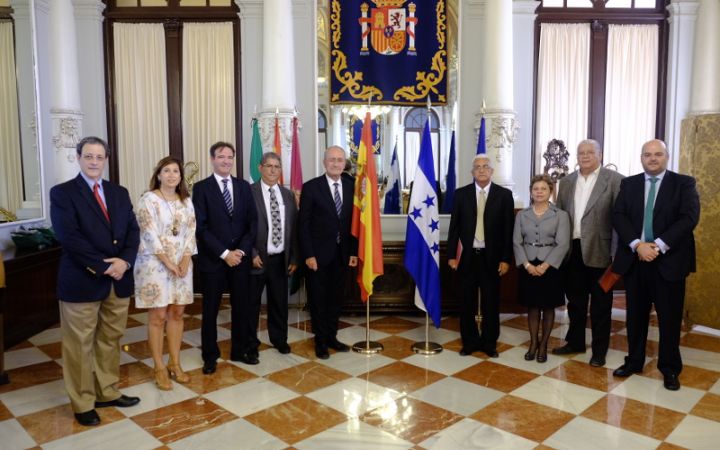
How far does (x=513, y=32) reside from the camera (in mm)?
6348

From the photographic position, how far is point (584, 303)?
14.1 ft

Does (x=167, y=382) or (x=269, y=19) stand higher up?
(x=269, y=19)

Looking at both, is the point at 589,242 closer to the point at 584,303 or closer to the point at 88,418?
the point at 584,303

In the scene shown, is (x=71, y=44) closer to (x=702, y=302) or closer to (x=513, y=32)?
(x=513, y=32)

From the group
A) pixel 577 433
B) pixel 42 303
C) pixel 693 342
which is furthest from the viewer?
pixel 42 303

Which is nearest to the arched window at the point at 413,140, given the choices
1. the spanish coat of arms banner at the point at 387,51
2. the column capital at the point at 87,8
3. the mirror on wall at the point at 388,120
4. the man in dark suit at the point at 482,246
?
the mirror on wall at the point at 388,120

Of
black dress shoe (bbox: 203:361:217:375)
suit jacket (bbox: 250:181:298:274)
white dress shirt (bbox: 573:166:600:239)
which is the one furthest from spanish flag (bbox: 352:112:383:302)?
white dress shirt (bbox: 573:166:600:239)

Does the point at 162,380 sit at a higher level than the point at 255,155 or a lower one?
lower

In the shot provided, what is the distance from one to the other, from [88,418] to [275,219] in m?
1.79

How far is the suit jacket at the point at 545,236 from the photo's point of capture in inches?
158

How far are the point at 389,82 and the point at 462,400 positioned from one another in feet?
13.2

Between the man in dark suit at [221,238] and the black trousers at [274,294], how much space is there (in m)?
0.09

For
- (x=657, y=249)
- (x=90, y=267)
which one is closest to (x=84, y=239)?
(x=90, y=267)

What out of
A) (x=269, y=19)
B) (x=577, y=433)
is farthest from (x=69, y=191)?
(x=269, y=19)
